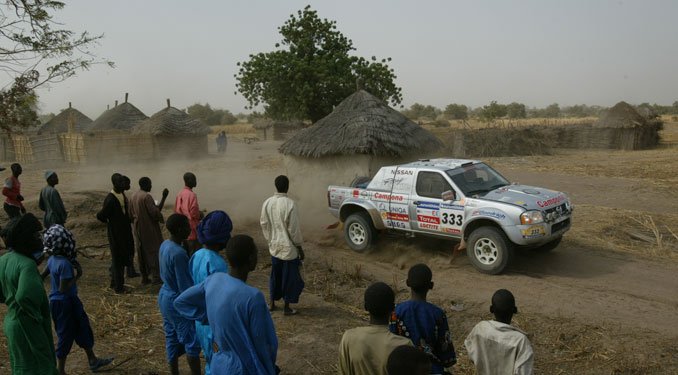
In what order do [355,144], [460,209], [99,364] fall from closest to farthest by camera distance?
[99,364] < [460,209] < [355,144]

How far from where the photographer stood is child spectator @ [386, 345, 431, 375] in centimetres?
240

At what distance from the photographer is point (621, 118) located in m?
32.4

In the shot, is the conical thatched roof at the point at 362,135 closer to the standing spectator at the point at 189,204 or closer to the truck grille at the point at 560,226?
the truck grille at the point at 560,226

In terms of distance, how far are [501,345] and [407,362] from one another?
48.0 inches

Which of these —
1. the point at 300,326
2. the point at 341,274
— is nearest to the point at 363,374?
the point at 300,326

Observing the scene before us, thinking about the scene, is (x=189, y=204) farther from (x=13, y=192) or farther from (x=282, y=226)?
(x=13, y=192)

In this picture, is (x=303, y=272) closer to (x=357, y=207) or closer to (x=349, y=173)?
(x=357, y=207)

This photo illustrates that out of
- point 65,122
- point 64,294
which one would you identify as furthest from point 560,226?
point 65,122

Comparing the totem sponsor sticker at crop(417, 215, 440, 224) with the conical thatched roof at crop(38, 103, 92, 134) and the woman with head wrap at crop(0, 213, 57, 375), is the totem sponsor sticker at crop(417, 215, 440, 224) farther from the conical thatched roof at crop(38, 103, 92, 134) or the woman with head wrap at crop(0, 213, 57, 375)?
the conical thatched roof at crop(38, 103, 92, 134)

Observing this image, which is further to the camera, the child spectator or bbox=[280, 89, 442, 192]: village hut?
bbox=[280, 89, 442, 192]: village hut

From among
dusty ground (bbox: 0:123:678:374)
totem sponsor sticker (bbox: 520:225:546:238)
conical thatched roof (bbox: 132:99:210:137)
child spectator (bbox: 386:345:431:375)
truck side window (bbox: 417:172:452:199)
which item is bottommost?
dusty ground (bbox: 0:123:678:374)

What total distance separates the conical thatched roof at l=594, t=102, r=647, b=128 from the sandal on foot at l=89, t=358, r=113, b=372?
33832 mm

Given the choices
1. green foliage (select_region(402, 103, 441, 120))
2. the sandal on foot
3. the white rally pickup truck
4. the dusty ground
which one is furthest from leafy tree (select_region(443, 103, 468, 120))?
the sandal on foot

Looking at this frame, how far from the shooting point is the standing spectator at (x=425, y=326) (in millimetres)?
3512
